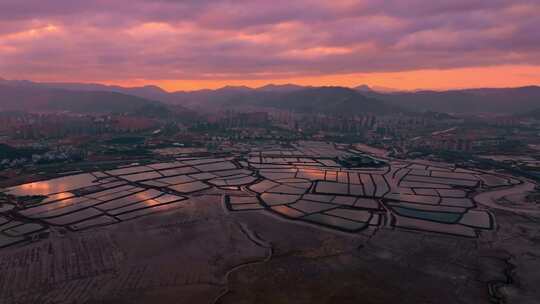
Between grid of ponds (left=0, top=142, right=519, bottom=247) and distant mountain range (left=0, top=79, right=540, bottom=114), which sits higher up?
distant mountain range (left=0, top=79, right=540, bottom=114)

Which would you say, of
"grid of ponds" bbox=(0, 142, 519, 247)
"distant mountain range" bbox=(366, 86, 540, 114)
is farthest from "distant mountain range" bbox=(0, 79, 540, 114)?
"grid of ponds" bbox=(0, 142, 519, 247)

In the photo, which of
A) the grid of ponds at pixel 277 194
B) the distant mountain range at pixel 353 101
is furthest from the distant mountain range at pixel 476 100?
the grid of ponds at pixel 277 194

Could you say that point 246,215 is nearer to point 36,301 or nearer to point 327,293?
point 327,293

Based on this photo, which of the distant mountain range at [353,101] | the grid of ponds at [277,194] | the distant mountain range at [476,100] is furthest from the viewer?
the distant mountain range at [476,100]

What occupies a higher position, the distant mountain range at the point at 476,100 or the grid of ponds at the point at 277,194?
the distant mountain range at the point at 476,100

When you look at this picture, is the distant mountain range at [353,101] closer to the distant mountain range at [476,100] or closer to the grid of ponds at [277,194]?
the distant mountain range at [476,100]

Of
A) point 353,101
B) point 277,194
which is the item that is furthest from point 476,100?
point 277,194

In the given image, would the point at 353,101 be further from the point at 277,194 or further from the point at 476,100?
the point at 277,194

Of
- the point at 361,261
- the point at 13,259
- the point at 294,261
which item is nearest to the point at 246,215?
the point at 294,261

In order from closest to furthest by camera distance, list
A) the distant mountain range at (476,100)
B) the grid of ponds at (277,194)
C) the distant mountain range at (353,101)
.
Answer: the grid of ponds at (277,194) → the distant mountain range at (353,101) → the distant mountain range at (476,100)

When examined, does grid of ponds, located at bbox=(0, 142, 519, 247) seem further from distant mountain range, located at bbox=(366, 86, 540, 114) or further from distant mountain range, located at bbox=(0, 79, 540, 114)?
distant mountain range, located at bbox=(366, 86, 540, 114)

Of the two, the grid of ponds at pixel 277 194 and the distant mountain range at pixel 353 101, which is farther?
the distant mountain range at pixel 353 101

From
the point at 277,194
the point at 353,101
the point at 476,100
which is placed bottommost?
the point at 277,194
